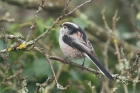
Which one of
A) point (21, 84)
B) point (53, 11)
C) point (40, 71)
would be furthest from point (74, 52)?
point (53, 11)

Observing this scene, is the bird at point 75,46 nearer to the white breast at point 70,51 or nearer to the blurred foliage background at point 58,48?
the white breast at point 70,51

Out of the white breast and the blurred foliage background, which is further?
the blurred foliage background

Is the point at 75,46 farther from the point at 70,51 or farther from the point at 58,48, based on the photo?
the point at 58,48

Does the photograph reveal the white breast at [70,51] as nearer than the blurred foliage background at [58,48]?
Yes

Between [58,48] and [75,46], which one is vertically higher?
[58,48]

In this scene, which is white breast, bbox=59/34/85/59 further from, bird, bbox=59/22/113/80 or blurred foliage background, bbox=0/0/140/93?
blurred foliage background, bbox=0/0/140/93

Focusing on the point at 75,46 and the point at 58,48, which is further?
the point at 58,48

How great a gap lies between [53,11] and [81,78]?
1.64 metres

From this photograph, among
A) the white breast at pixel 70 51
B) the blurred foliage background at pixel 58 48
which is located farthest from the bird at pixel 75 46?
the blurred foliage background at pixel 58 48

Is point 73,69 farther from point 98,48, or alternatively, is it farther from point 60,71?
point 98,48

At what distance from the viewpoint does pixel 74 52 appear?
4777 millimetres

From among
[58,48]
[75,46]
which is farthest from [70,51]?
[58,48]

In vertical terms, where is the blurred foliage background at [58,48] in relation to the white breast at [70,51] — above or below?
above

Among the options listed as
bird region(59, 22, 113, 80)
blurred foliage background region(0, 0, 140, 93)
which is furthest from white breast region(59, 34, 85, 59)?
blurred foliage background region(0, 0, 140, 93)
